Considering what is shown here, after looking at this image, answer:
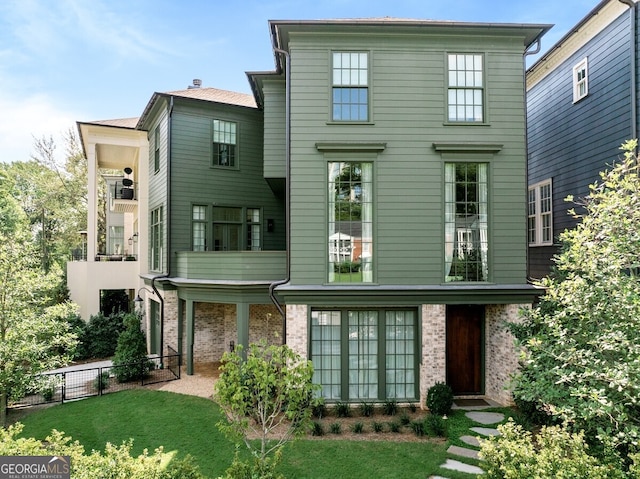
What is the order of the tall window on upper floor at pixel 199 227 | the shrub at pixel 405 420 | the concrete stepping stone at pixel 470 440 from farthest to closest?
the tall window on upper floor at pixel 199 227 → the shrub at pixel 405 420 → the concrete stepping stone at pixel 470 440

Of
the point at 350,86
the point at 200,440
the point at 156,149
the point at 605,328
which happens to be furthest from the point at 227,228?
the point at 605,328

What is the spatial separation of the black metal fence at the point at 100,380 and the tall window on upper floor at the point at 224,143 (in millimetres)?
6870

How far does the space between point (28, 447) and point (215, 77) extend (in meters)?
16.3

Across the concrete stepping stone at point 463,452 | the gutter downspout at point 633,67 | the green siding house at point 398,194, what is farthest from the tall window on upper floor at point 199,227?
the gutter downspout at point 633,67

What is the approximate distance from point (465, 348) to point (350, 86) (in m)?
7.64

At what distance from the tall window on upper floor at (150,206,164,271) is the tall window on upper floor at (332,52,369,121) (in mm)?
7804

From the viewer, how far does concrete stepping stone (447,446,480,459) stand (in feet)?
23.9

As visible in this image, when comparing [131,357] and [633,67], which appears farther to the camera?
[131,357]

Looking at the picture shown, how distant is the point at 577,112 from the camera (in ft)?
38.4

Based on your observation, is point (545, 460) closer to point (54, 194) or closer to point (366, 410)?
point (366, 410)

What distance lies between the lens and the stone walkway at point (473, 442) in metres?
6.89

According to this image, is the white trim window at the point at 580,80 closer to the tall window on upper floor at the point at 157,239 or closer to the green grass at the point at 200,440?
the green grass at the point at 200,440

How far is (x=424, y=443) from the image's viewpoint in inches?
307

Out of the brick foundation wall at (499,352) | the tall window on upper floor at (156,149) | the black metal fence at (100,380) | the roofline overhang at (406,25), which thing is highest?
the roofline overhang at (406,25)
